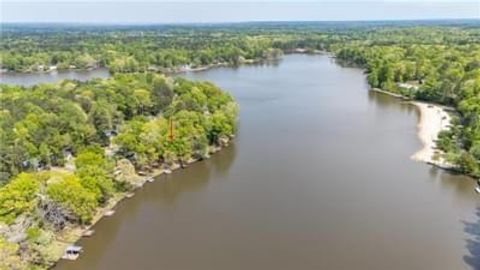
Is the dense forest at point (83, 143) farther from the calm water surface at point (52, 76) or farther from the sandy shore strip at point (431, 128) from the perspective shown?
the calm water surface at point (52, 76)

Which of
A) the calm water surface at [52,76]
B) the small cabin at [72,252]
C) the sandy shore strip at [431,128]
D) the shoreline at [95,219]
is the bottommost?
the small cabin at [72,252]

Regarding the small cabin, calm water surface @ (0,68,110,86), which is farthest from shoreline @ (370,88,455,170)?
calm water surface @ (0,68,110,86)

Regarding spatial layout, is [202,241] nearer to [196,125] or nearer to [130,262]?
[130,262]

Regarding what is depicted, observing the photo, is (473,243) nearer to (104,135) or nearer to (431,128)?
(431,128)

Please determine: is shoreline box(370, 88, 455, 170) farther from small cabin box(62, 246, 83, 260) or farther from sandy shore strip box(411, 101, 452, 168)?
small cabin box(62, 246, 83, 260)

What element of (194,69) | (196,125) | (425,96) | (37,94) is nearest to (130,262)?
(196,125)

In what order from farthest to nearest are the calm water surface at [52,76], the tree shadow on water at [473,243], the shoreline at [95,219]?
the calm water surface at [52,76]
the shoreline at [95,219]
the tree shadow on water at [473,243]

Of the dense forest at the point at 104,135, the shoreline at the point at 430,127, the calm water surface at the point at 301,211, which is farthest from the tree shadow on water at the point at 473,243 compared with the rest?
the shoreline at the point at 430,127

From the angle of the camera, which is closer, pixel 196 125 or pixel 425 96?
pixel 196 125
